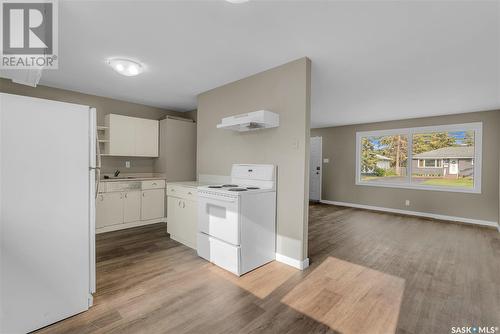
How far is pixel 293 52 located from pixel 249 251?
2.26 meters

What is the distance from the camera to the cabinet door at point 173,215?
3.45m

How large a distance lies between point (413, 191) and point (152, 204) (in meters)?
6.03

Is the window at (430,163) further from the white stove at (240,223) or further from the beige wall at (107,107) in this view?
the beige wall at (107,107)

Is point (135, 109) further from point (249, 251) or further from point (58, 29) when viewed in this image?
point (249, 251)

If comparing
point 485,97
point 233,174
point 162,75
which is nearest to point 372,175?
point 485,97

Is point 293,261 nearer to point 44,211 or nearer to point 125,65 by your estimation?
point 44,211

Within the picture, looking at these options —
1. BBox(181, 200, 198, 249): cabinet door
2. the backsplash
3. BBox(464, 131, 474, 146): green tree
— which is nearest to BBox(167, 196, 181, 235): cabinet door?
BBox(181, 200, 198, 249): cabinet door

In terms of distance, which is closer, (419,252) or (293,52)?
(293,52)

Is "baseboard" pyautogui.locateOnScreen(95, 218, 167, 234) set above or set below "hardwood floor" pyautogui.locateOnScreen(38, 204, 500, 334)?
above

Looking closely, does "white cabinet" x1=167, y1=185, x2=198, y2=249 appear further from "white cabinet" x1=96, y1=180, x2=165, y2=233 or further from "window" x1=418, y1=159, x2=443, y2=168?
"window" x1=418, y1=159, x2=443, y2=168

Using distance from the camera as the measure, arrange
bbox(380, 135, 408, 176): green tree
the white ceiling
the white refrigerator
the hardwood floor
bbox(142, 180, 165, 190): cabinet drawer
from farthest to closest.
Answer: bbox(380, 135, 408, 176): green tree → bbox(142, 180, 165, 190): cabinet drawer → the white ceiling → the hardwood floor → the white refrigerator

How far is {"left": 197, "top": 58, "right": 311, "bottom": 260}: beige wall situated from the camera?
262cm

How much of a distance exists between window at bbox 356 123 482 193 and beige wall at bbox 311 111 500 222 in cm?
12

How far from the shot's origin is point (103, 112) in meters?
4.36
